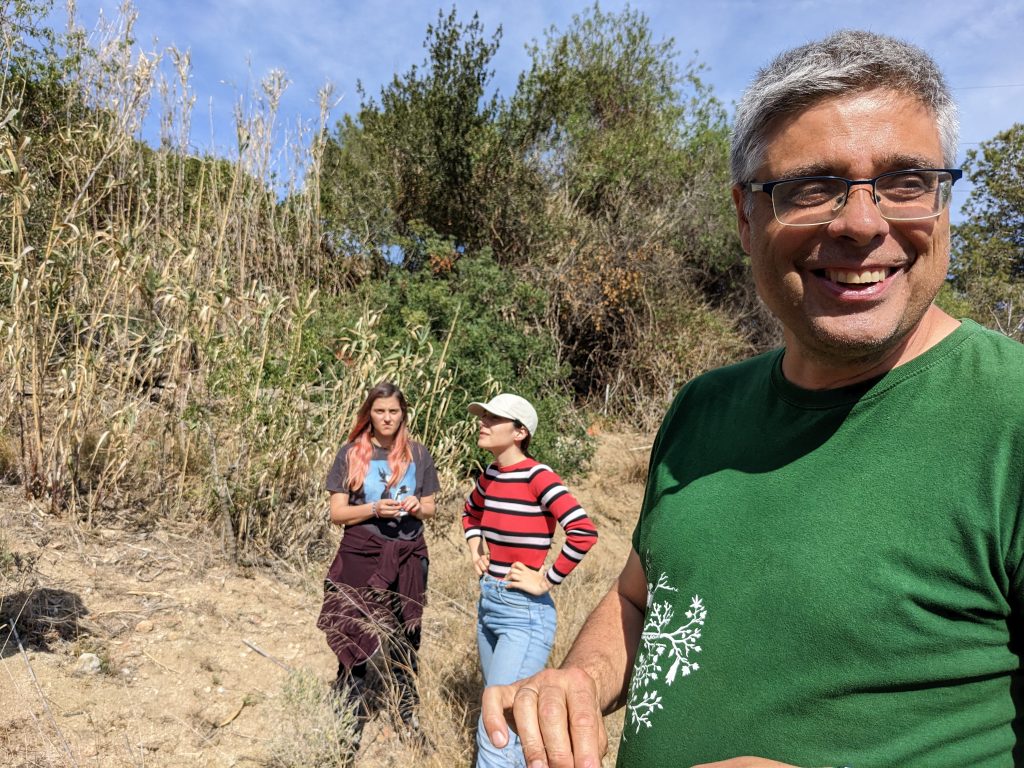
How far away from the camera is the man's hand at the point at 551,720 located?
92 cm

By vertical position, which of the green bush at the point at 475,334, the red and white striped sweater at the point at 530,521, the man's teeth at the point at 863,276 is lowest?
the red and white striped sweater at the point at 530,521

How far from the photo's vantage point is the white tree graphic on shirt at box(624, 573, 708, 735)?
3.46 feet

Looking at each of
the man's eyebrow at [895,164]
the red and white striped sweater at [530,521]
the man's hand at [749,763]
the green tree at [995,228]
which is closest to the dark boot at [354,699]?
the red and white striped sweater at [530,521]

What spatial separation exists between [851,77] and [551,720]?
0.98 metres

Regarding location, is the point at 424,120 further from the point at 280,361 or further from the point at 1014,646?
the point at 1014,646

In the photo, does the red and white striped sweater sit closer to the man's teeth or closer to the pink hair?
the pink hair

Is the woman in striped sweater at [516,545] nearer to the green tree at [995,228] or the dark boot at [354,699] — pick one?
the dark boot at [354,699]

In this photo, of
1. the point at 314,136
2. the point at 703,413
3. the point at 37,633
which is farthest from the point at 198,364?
the point at 703,413

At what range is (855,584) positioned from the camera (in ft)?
2.93

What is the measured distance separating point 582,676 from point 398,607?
245cm

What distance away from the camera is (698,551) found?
110 cm

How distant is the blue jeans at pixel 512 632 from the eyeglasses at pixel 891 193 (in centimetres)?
215

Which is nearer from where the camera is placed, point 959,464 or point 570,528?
point 959,464

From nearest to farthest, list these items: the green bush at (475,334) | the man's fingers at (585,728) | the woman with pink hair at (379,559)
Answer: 1. the man's fingers at (585,728)
2. the woman with pink hair at (379,559)
3. the green bush at (475,334)
